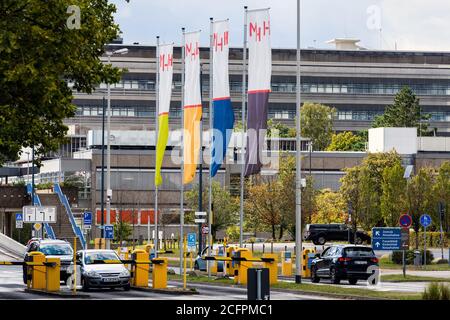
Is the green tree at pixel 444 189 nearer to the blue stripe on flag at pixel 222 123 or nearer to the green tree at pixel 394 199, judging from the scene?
the green tree at pixel 394 199

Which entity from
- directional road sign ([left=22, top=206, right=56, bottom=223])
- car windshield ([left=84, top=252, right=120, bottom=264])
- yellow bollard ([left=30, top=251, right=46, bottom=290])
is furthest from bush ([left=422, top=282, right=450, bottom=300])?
directional road sign ([left=22, top=206, right=56, bottom=223])

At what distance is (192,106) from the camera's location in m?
54.2

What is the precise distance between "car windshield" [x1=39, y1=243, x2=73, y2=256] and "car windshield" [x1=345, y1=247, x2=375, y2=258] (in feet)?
37.2

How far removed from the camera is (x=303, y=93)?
534 feet

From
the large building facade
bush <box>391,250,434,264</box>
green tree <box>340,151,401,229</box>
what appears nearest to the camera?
Result: bush <box>391,250,434,264</box>

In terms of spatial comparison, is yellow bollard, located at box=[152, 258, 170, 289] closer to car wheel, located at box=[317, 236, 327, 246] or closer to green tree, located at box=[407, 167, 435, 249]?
green tree, located at box=[407, 167, 435, 249]

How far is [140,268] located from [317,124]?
354 ft

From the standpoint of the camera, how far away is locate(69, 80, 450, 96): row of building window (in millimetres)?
159750

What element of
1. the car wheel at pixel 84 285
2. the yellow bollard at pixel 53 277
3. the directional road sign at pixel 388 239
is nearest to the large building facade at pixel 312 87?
the directional road sign at pixel 388 239

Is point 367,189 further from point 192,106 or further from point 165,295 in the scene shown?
point 165,295

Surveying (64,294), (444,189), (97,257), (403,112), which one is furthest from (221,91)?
(403,112)

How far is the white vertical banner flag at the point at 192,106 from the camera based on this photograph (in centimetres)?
5391

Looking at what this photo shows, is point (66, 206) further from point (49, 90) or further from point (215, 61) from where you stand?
point (49, 90)
